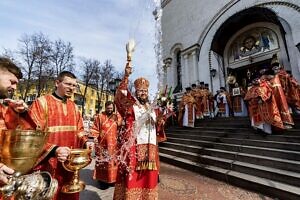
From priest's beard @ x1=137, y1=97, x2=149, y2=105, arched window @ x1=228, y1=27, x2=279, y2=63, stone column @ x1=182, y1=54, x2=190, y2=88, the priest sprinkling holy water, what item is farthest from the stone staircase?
stone column @ x1=182, y1=54, x2=190, y2=88

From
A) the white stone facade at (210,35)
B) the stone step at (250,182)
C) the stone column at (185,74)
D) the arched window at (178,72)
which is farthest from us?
the arched window at (178,72)

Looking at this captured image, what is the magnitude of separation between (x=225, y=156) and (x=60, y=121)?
5.54m

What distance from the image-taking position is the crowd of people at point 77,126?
1.76m

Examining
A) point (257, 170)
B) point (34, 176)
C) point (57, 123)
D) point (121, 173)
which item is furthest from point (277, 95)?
point (34, 176)

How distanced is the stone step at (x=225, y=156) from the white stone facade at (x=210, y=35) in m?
7.09

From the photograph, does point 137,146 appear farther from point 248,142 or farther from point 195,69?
point 195,69

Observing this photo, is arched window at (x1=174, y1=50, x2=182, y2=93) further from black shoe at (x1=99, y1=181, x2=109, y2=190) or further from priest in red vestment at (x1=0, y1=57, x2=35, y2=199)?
priest in red vestment at (x1=0, y1=57, x2=35, y2=199)

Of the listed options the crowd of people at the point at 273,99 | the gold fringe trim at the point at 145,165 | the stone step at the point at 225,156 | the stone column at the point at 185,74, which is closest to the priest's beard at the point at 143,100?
the gold fringe trim at the point at 145,165

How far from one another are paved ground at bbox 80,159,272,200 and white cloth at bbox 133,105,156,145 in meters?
1.89

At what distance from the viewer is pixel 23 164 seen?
1379mm

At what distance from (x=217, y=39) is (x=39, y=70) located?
19.9 m


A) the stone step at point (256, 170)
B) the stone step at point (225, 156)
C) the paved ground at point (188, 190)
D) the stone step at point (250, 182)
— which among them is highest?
the stone step at point (225, 156)

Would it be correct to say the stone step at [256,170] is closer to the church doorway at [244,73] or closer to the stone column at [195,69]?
the church doorway at [244,73]

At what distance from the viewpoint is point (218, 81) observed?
14.5 meters
